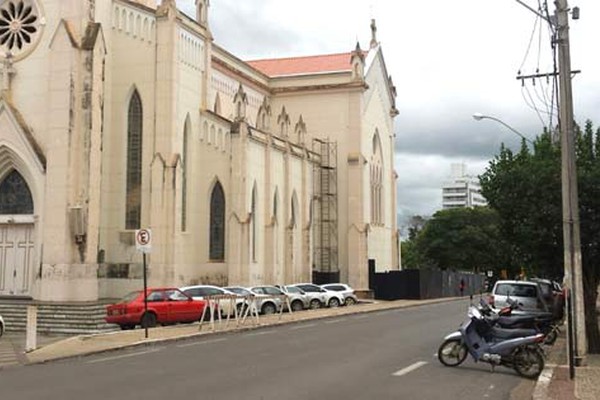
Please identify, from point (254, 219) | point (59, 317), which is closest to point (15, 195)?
point (59, 317)

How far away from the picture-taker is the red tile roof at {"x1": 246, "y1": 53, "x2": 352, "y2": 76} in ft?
179

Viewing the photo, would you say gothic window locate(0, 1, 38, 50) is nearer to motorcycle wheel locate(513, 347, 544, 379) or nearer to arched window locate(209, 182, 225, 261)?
arched window locate(209, 182, 225, 261)

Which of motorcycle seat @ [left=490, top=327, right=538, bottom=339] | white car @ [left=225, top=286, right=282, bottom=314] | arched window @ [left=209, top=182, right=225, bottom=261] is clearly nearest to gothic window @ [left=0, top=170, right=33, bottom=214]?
white car @ [left=225, top=286, right=282, bottom=314]

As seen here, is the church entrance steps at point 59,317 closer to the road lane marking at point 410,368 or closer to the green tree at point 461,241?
the road lane marking at point 410,368

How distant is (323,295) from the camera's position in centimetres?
3825

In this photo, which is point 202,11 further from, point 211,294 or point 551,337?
point 551,337

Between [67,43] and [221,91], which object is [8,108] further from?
[221,91]

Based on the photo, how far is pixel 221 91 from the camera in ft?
148

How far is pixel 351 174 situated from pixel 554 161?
32630 millimetres

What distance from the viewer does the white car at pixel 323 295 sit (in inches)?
1485

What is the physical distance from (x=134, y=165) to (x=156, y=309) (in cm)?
1109

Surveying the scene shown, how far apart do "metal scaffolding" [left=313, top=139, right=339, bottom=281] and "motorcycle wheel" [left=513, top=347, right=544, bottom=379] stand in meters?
35.8

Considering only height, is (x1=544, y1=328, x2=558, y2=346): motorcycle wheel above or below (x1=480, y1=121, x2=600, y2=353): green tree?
below

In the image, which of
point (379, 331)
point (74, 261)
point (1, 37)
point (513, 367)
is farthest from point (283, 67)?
point (513, 367)
